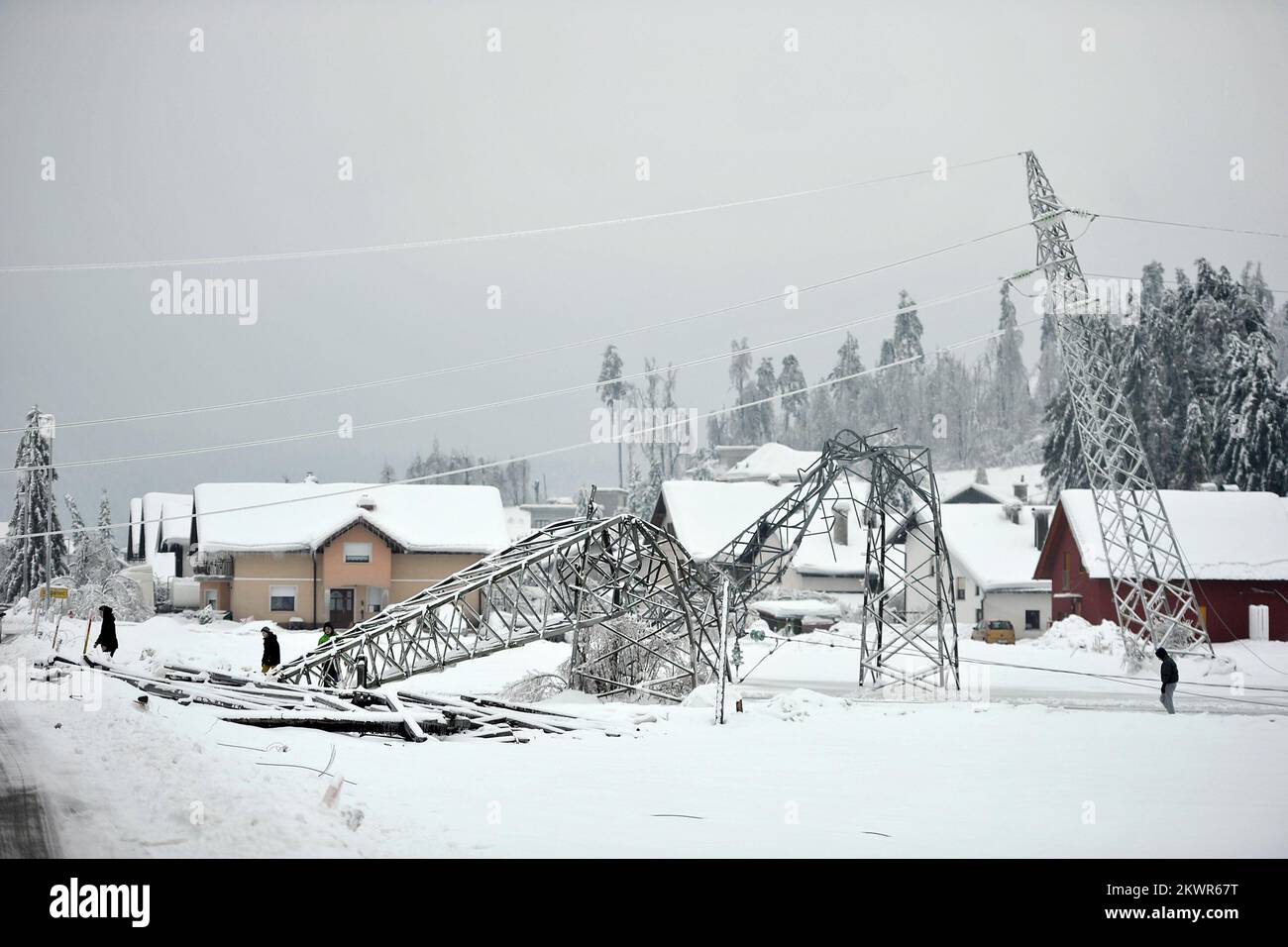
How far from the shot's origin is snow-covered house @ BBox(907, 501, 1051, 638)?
57938mm

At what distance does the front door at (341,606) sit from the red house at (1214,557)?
3583 centimetres

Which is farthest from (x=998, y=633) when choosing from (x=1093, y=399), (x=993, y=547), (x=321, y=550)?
(x=321, y=550)

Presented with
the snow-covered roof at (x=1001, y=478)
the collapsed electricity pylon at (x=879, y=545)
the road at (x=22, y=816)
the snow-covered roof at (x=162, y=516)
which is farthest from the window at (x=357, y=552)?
the snow-covered roof at (x=1001, y=478)

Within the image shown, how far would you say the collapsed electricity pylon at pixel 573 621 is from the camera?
80.2 feet

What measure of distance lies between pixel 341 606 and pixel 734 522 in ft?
78.6

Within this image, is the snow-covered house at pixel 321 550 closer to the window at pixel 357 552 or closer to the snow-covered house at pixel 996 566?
the window at pixel 357 552

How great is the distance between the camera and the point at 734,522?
68562 millimetres

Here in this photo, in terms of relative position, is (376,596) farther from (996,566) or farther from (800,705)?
(800,705)

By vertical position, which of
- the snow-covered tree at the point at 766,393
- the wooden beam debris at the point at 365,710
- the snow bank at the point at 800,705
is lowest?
the snow bank at the point at 800,705
